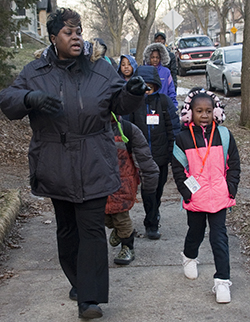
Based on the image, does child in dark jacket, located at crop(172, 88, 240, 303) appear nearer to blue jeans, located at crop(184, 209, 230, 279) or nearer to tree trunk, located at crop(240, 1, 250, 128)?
blue jeans, located at crop(184, 209, 230, 279)

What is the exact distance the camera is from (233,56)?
17516mm

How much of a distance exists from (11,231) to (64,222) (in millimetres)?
2171

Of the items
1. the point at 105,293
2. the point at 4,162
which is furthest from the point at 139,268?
the point at 4,162

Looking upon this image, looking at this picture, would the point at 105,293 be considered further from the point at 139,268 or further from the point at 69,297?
the point at 139,268

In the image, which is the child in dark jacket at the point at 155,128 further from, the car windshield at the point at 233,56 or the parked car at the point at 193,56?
the parked car at the point at 193,56

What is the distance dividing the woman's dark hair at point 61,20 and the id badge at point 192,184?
1463mm

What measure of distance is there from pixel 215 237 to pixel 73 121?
1.46 meters

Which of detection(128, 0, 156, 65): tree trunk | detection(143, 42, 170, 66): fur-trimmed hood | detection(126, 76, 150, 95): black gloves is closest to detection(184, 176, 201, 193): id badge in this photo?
detection(126, 76, 150, 95): black gloves

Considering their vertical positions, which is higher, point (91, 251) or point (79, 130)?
point (79, 130)

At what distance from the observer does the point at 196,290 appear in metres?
3.95

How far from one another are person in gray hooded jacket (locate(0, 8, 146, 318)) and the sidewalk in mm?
404

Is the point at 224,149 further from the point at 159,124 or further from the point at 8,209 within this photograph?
the point at 8,209

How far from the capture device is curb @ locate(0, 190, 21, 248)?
5.23 meters

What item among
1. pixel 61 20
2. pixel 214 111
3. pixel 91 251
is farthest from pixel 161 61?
pixel 91 251
